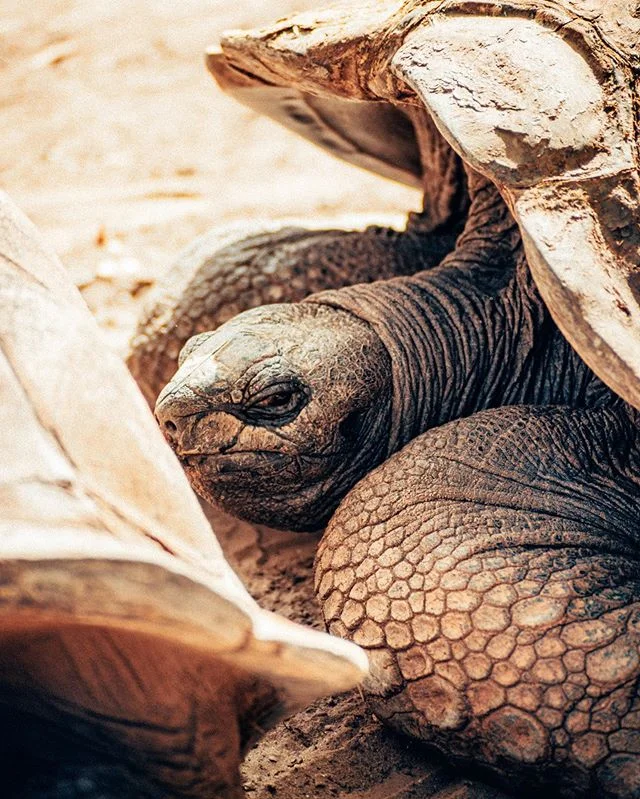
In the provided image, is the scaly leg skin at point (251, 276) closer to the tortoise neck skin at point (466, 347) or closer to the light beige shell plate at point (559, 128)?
the tortoise neck skin at point (466, 347)

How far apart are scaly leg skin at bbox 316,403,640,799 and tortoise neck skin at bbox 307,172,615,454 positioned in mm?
176

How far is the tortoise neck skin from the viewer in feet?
7.38

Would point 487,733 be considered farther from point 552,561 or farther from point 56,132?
point 56,132

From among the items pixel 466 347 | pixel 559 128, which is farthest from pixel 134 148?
pixel 559 128

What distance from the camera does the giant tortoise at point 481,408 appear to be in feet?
5.32

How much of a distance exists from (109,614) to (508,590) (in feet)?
2.81

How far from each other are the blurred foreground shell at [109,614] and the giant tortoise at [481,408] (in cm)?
48

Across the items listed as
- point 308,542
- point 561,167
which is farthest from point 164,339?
point 561,167

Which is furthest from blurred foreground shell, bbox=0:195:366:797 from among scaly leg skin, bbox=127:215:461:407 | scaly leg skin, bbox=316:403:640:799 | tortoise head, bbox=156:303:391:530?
scaly leg skin, bbox=127:215:461:407

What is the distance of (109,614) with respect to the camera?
3.49 ft

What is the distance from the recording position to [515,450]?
6.52 feet

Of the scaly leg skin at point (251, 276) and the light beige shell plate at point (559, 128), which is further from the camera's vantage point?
the scaly leg skin at point (251, 276)

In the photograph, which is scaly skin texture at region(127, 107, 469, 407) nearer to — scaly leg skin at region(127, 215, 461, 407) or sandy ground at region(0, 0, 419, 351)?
scaly leg skin at region(127, 215, 461, 407)

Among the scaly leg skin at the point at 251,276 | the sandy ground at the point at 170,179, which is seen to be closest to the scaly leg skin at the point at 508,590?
the sandy ground at the point at 170,179
